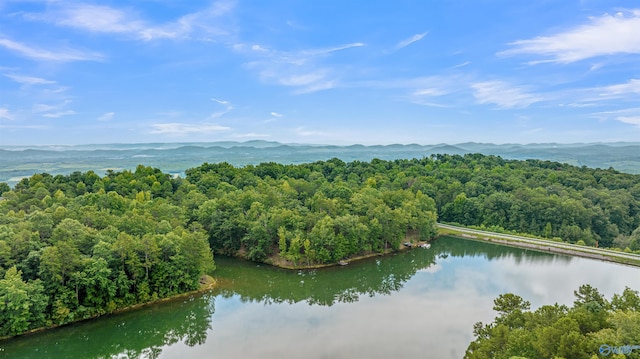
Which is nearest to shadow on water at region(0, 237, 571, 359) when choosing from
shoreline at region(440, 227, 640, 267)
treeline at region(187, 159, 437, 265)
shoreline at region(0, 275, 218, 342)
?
shoreline at region(0, 275, 218, 342)

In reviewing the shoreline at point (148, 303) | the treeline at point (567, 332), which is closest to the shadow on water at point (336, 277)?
the shoreline at point (148, 303)

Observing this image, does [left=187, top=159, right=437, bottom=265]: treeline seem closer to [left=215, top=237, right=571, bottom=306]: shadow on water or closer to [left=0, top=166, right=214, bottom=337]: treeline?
[left=215, top=237, right=571, bottom=306]: shadow on water

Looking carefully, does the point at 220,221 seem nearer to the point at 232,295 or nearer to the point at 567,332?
the point at 232,295

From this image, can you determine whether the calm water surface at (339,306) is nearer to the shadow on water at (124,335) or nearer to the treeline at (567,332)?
the shadow on water at (124,335)

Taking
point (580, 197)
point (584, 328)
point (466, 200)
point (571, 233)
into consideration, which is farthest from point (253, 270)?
point (580, 197)

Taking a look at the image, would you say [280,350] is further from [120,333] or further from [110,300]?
[110,300]

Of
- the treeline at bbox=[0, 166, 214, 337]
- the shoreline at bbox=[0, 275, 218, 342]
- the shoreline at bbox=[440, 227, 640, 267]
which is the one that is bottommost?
the shoreline at bbox=[0, 275, 218, 342]
